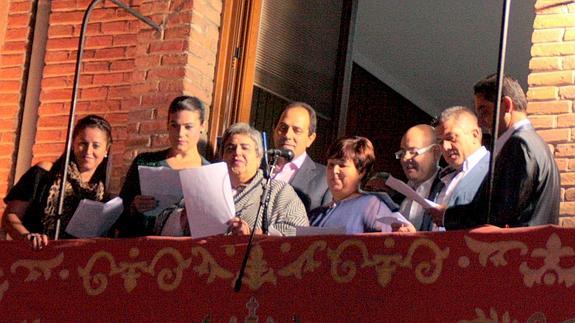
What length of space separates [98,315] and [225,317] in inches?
20.2

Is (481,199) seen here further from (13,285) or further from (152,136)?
(152,136)

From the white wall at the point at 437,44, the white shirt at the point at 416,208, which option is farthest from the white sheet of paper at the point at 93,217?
the white wall at the point at 437,44

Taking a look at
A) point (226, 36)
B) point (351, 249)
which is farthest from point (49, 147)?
point (351, 249)

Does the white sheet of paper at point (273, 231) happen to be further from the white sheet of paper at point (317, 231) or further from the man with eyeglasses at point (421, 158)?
the man with eyeglasses at point (421, 158)

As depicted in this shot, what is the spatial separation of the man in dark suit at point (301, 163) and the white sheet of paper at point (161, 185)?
24.9 inches

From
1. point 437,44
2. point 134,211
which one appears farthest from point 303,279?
point 437,44

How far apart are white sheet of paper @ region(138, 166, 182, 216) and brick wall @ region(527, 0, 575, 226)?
1.87m

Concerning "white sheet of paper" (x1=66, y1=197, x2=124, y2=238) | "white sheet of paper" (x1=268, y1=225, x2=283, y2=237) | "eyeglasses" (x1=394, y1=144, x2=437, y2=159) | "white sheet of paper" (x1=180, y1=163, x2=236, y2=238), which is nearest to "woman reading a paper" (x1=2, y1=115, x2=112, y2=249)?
"white sheet of paper" (x1=66, y1=197, x2=124, y2=238)

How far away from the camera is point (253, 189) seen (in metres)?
4.32

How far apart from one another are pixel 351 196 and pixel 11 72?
3133mm

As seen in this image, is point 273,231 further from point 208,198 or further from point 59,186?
point 59,186

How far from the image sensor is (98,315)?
3859mm

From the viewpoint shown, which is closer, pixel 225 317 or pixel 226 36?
pixel 225 317

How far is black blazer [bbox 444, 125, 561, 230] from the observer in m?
3.58
